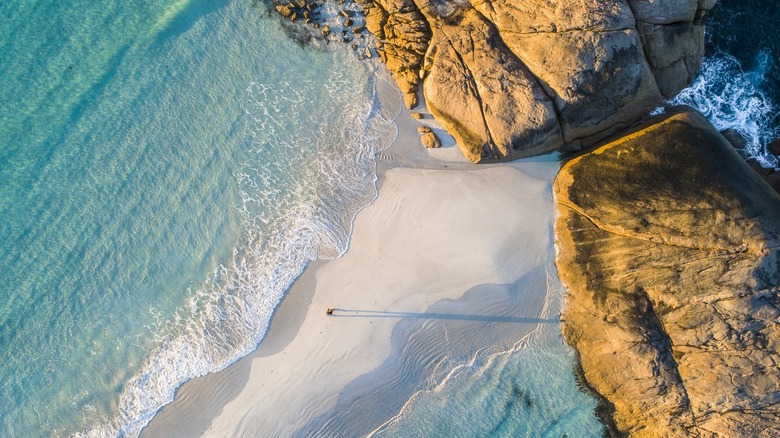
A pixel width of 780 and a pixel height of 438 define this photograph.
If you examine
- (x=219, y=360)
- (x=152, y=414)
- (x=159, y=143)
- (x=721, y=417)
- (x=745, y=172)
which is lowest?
(x=721, y=417)

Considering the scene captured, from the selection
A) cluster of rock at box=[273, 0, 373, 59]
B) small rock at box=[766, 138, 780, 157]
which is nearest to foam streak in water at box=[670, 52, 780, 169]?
small rock at box=[766, 138, 780, 157]

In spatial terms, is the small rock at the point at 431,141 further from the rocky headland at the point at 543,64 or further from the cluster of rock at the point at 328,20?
the cluster of rock at the point at 328,20

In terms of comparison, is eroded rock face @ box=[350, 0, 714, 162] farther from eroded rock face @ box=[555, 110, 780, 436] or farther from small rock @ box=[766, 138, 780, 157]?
small rock @ box=[766, 138, 780, 157]

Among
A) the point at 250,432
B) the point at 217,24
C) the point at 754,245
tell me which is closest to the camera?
the point at 754,245

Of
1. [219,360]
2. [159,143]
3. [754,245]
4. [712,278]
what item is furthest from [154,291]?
[754,245]

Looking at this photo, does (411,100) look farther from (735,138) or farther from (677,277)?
(735,138)

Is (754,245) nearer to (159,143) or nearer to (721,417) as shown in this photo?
(721,417)
